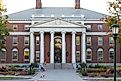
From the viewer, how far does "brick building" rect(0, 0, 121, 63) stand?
78.4 metres

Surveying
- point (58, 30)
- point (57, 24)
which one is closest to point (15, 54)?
point (58, 30)

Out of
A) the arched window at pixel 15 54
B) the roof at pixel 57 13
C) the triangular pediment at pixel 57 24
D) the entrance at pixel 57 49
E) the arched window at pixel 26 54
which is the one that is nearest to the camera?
the triangular pediment at pixel 57 24

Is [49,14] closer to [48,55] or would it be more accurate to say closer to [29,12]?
[29,12]

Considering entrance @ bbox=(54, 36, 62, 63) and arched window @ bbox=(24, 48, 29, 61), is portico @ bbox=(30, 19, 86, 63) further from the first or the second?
arched window @ bbox=(24, 48, 29, 61)

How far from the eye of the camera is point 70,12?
283ft

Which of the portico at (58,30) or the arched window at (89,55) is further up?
the portico at (58,30)

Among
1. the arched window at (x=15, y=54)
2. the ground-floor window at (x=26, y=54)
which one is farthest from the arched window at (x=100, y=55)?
the arched window at (x=15, y=54)

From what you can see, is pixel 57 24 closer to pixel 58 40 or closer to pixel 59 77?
pixel 58 40

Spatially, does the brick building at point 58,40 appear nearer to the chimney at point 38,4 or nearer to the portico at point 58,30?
the portico at point 58,30

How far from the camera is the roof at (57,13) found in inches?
3290

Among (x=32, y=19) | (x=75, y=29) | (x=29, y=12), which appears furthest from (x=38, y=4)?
(x=75, y=29)

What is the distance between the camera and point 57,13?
86.2 metres

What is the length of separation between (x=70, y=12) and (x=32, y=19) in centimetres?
999

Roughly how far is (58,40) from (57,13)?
8040 millimetres
